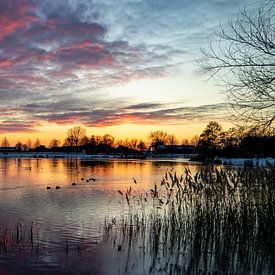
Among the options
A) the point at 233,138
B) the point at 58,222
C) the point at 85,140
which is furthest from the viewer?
the point at 85,140

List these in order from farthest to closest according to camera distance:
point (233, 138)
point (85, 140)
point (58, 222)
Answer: point (85, 140) < point (58, 222) < point (233, 138)

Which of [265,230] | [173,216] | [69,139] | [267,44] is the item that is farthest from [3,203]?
[69,139]

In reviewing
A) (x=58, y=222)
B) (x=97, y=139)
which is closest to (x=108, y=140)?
(x=97, y=139)

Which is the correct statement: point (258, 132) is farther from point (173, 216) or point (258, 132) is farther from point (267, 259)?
point (173, 216)

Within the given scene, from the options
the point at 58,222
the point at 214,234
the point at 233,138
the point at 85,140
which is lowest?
the point at 58,222

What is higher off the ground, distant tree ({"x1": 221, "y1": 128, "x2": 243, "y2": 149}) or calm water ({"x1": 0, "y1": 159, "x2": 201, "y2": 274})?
distant tree ({"x1": 221, "y1": 128, "x2": 243, "y2": 149})

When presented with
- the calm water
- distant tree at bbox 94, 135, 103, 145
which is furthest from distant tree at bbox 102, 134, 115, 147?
the calm water

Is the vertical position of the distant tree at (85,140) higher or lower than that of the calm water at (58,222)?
higher

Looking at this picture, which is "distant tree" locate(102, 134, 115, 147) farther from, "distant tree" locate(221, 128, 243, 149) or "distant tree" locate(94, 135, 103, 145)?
"distant tree" locate(221, 128, 243, 149)

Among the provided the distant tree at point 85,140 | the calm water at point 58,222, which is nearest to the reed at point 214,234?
the calm water at point 58,222

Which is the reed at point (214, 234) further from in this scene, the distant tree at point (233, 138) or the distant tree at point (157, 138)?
the distant tree at point (157, 138)

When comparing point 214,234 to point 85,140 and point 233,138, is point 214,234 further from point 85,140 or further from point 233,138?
point 85,140

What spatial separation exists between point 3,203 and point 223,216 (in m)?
10.4

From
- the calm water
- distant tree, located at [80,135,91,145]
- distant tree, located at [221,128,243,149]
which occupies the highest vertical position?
distant tree, located at [80,135,91,145]
